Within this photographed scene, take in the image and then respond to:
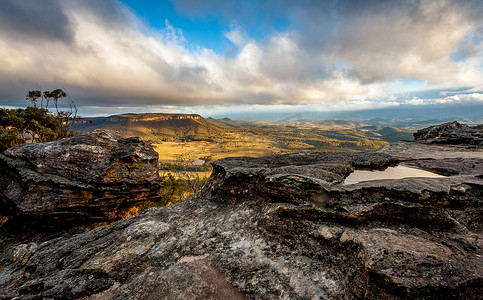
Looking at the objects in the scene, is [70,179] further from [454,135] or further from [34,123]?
[454,135]

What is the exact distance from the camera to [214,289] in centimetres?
802

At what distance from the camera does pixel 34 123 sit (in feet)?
109

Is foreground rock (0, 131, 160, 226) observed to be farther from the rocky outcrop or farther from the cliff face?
the rocky outcrop

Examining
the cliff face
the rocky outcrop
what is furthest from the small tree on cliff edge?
the rocky outcrop

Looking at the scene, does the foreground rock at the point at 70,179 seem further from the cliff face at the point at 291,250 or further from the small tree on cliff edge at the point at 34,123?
the small tree on cliff edge at the point at 34,123

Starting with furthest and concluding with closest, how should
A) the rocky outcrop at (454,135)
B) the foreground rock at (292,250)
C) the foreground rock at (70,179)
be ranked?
the rocky outcrop at (454,135) < the foreground rock at (70,179) < the foreground rock at (292,250)

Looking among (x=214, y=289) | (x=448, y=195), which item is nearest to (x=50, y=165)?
(x=214, y=289)

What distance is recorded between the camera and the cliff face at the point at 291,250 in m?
7.04

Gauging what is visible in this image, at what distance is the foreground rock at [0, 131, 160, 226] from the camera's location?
1592 cm

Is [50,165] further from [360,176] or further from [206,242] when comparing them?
[360,176]

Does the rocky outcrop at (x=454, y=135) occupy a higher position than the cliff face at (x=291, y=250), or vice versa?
the rocky outcrop at (x=454, y=135)

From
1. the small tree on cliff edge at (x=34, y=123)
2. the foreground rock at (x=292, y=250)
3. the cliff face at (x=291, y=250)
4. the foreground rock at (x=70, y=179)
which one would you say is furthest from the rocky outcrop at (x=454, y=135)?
the small tree on cliff edge at (x=34, y=123)

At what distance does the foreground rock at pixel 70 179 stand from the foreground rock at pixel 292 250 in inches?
204

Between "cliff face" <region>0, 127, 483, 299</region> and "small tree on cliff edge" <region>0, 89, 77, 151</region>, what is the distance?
27.8 meters
